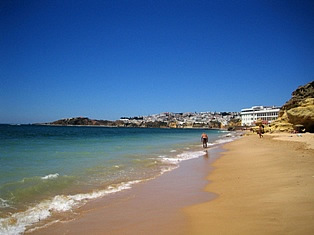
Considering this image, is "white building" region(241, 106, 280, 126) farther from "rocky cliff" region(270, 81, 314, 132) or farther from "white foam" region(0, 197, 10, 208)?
"white foam" region(0, 197, 10, 208)

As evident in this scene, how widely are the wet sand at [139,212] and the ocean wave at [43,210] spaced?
373 mm

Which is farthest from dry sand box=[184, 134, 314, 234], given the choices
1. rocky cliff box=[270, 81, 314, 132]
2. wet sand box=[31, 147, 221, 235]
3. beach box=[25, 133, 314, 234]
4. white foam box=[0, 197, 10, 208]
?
rocky cliff box=[270, 81, 314, 132]

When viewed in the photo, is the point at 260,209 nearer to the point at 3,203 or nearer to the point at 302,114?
the point at 3,203

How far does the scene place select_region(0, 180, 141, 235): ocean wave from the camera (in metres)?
4.56

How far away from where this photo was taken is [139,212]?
17.2 ft

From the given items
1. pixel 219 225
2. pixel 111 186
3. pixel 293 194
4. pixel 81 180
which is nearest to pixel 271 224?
pixel 219 225

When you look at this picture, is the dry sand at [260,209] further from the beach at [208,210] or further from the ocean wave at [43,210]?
the ocean wave at [43,210]

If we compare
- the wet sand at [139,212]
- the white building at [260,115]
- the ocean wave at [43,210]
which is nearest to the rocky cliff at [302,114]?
the wet sand at [139,212]

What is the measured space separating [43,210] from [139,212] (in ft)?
7.61

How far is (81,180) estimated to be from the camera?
8727 mm

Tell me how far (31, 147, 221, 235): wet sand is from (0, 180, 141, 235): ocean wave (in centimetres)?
37

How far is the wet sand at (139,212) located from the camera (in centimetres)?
431

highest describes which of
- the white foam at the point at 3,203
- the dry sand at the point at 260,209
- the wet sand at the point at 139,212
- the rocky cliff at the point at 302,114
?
the rocky cliff at the point at 302,114

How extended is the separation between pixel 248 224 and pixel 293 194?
2004 mm
